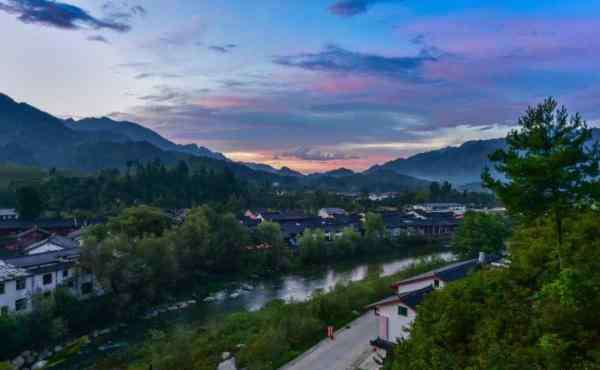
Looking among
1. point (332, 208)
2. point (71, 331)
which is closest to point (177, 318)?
point (71, 331)

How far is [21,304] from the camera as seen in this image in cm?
1950

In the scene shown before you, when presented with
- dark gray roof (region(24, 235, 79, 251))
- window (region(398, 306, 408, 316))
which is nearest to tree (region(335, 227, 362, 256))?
dark gray roof (region(24, 235, 79, 251))

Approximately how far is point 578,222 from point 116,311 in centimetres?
2155

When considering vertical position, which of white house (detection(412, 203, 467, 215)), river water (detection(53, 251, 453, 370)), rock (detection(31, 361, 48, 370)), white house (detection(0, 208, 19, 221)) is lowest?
rock (detection(31, 361, 48, 370))

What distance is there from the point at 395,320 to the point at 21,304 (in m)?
17.6

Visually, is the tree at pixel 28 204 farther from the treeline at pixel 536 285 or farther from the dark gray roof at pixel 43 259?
the treeline at pixel 536 285

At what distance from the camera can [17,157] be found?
14975 centimetres

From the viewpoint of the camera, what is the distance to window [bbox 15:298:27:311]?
19297mm

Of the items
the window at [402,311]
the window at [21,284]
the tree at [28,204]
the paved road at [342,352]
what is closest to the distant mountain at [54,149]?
the tree at [28,204]

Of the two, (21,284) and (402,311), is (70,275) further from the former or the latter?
(402,311)

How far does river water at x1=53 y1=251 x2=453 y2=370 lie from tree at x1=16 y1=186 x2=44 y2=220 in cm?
2684

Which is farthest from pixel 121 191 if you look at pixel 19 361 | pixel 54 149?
pixel 54 149

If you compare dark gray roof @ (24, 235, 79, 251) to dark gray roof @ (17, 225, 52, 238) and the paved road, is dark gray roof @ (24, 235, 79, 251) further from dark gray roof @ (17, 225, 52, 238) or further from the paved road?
the paved road

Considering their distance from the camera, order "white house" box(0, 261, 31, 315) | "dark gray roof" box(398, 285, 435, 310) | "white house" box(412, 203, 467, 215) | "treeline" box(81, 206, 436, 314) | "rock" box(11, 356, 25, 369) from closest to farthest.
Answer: "dark gray roof" box(398, 285, 435, 310) < "rock" box(11, 356, 25, 369) < "white house" box(0, 261, 31, 315) < "treeline" box(81, 206, 436, 314) < "white house" box(412, 203, 467, 215)
